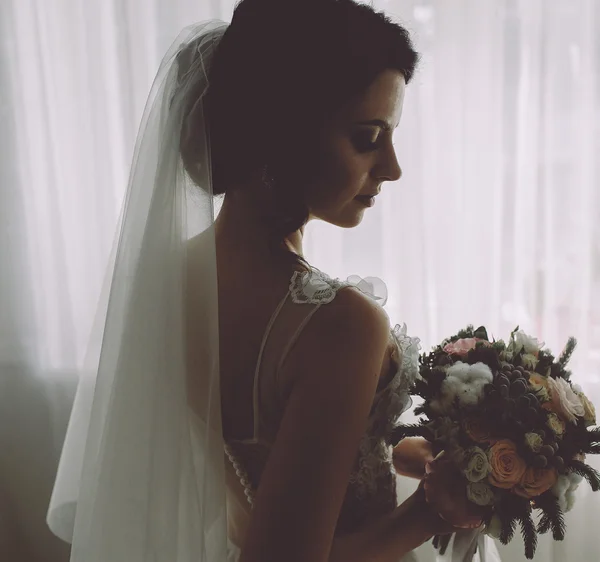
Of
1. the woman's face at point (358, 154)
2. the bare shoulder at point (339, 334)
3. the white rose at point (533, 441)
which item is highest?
the woman's face at point (358, 154)

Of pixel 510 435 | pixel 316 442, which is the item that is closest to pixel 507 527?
pixel 510 435

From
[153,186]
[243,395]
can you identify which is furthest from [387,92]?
[243,395]

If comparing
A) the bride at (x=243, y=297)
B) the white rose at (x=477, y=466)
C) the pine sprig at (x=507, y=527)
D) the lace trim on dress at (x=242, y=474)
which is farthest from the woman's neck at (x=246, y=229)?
the pine sprig at (x=507, y=527)

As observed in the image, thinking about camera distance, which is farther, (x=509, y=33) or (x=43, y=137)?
(x=43, y=137)

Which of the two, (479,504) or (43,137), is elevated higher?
(43,137)

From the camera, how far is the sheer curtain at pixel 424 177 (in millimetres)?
1419

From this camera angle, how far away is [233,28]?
87 centimetres

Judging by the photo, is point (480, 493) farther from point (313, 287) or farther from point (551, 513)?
point (313, 287)

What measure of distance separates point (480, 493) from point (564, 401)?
0.19m

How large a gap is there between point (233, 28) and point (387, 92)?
241 millimetres

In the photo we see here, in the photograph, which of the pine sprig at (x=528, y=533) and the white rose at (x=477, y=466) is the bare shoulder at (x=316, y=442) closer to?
the white rose at (x=477, y=466)

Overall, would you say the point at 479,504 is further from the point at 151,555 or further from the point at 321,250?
the point at 321,250

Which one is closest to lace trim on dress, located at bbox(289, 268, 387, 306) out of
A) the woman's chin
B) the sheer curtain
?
the woman's chin

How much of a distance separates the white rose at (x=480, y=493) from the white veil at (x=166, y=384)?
0.37 m
